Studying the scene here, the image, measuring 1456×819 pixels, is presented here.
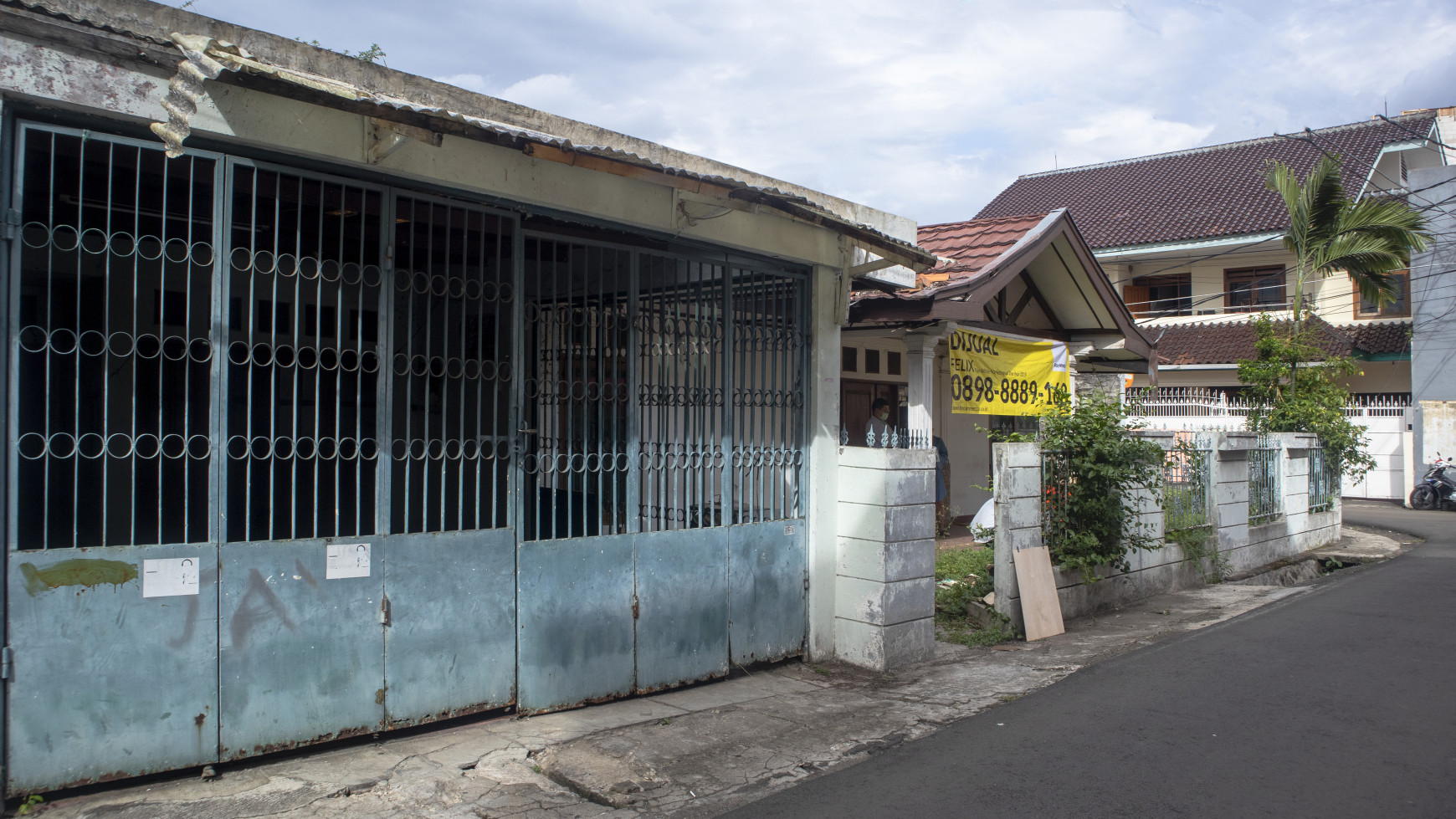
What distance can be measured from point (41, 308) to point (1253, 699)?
723 cm

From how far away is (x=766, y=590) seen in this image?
6.64 meters

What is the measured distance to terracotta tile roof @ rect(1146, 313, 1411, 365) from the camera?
73.3 feet

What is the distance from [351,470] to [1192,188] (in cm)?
2685

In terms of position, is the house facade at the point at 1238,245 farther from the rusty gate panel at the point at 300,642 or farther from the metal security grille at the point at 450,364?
the rusty gate panel at the point at 300,642

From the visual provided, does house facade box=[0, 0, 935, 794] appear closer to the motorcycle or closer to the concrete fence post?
the concrete fence post

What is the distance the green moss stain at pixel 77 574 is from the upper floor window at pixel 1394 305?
87.7 ft

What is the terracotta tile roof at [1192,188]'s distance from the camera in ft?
79.2

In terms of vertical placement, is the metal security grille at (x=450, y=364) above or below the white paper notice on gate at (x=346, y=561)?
above

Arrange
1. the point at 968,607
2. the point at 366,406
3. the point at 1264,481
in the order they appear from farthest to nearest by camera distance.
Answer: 1. the point at 1264,481
2. the point at 968,607
3. the point at 366,406

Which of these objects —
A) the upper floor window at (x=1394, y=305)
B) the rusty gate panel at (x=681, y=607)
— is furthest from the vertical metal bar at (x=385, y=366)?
the upper floor window at (x=1394, y=305)

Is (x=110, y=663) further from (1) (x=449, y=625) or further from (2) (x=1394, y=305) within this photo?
(2) (x=1394, y=305)

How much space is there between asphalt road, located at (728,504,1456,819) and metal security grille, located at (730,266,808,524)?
207 cm

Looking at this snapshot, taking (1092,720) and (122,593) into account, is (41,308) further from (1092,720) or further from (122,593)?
(1092,720)

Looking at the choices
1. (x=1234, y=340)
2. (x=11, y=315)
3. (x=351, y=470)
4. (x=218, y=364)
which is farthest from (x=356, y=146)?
(x=1234, y=340)
